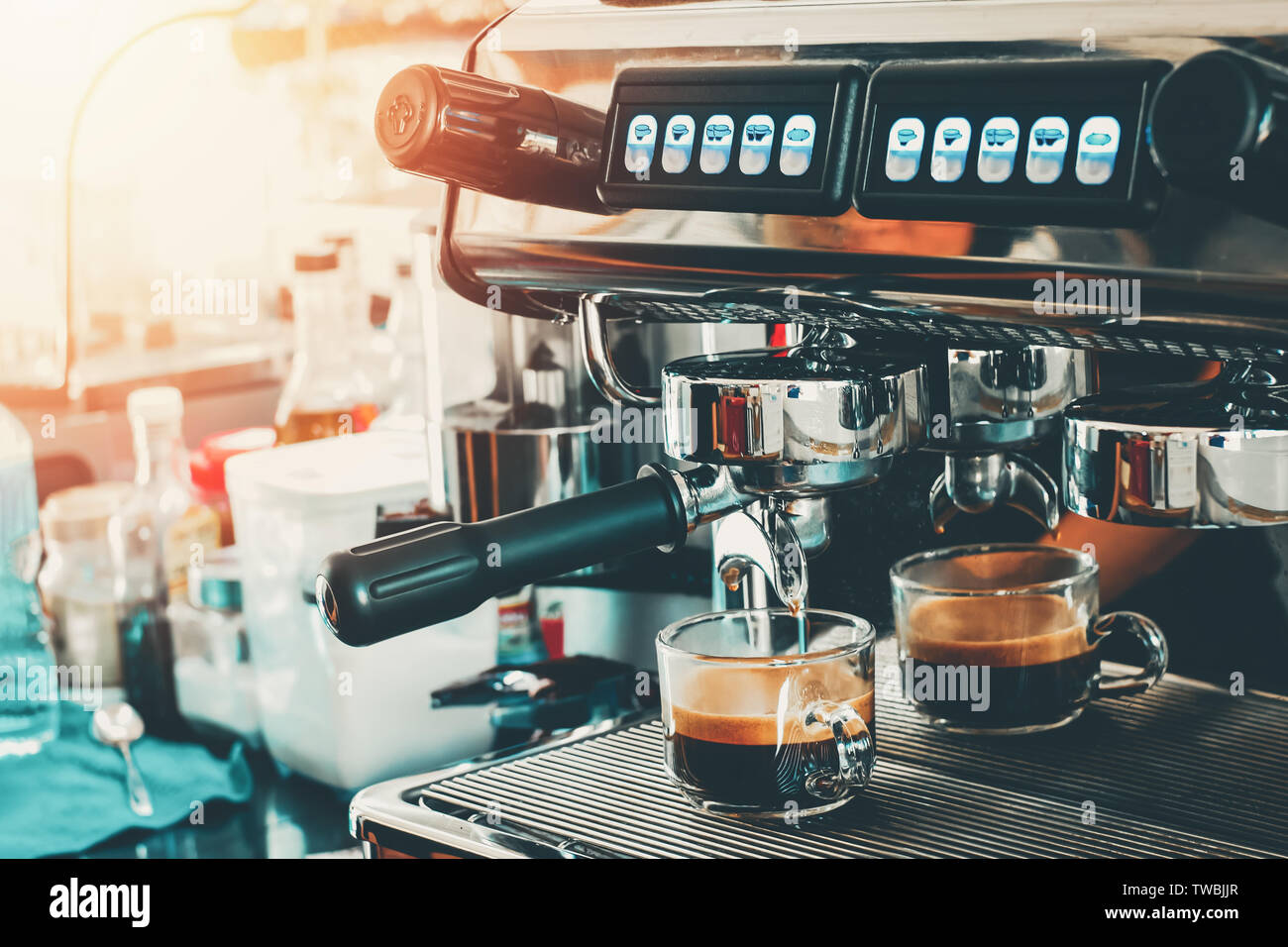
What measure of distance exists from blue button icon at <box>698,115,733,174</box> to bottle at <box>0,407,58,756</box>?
70 centimetres

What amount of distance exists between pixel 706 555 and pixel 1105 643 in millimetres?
225

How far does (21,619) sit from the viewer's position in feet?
3.49

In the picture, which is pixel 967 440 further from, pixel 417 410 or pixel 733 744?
pixel 417 410

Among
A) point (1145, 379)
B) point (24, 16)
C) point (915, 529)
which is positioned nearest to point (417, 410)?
point (915, 529)

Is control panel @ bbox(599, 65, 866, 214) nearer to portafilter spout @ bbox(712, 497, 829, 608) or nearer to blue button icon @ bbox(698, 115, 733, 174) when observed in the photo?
blue button icon @ bbox(698, 115, 733, 174)

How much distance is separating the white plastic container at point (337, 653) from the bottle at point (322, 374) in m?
0.19

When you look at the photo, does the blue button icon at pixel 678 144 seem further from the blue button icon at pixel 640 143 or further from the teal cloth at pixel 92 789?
the teal cloth at pixel 92 789

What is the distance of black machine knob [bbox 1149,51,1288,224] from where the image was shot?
38 centimetres

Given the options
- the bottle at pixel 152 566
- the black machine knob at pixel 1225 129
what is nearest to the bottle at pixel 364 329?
the bottle at pixel 152 566

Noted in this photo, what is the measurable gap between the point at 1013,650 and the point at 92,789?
0.59 metres

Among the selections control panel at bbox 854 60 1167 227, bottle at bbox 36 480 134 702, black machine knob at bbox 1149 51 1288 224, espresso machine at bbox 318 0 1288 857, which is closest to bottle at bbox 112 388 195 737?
bottle at bbox 36 480 134 702

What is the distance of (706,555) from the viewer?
32.3 inches

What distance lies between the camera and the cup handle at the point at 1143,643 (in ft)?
2.12
